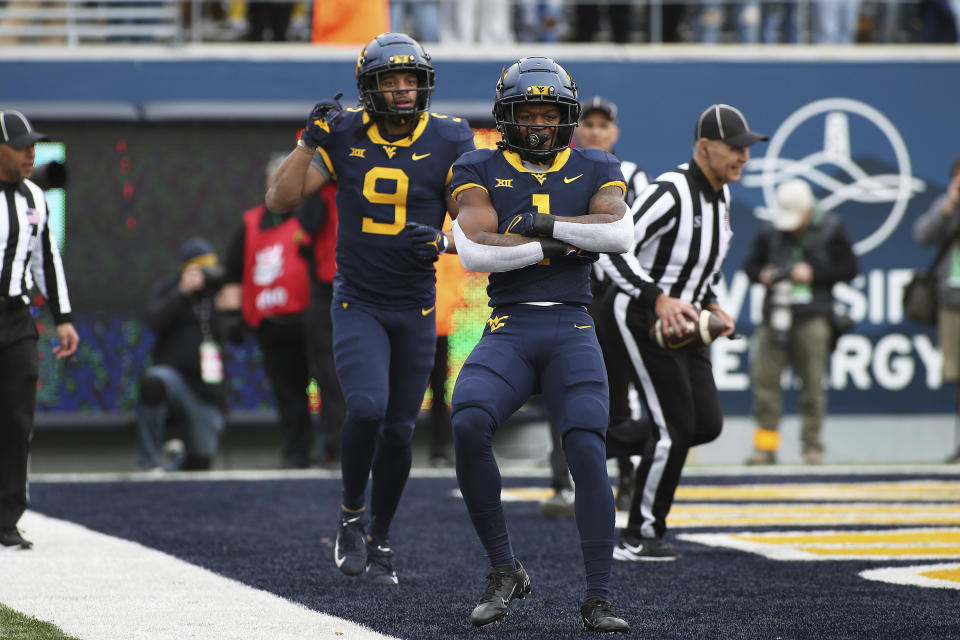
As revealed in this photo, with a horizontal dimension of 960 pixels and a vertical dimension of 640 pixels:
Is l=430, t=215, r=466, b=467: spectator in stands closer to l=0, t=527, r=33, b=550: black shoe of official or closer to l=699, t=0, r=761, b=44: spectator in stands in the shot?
l=699, t=0, r=761, b=44: spectator in stands

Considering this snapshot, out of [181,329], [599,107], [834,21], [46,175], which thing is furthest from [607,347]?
[834,21]

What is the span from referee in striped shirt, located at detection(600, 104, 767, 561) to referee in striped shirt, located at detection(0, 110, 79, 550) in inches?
101

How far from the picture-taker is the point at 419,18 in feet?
43.5

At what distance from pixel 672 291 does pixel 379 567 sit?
179 cm

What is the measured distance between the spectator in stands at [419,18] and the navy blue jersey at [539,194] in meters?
8.44

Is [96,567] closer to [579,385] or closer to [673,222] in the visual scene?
[579,385]

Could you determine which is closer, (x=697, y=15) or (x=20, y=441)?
(x=20, y=441)

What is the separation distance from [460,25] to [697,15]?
87.9 inches

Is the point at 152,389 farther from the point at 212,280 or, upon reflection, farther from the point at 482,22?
the point at 482,22

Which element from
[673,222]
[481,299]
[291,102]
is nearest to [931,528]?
[673,222]

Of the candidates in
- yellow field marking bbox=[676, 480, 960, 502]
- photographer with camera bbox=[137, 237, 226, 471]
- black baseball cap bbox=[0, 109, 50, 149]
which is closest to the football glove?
black baseball cap bbox=[0, 109, 50, 149]

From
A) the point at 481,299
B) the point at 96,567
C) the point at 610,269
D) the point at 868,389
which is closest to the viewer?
the point at 96,567

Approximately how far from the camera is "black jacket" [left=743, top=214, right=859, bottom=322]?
454 inches

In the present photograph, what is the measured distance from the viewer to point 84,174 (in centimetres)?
1220
